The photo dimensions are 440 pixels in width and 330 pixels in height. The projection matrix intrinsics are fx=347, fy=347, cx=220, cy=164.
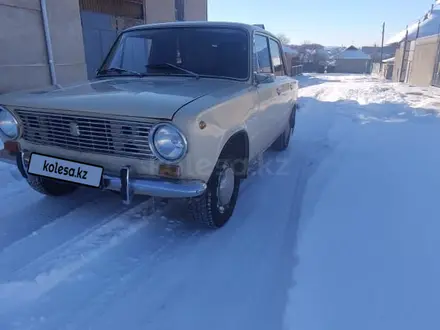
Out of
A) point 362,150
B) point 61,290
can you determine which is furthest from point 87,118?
point 362,150

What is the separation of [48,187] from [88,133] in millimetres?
1238

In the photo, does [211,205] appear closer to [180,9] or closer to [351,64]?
[180,9]

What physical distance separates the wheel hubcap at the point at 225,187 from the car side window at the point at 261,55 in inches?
47.1

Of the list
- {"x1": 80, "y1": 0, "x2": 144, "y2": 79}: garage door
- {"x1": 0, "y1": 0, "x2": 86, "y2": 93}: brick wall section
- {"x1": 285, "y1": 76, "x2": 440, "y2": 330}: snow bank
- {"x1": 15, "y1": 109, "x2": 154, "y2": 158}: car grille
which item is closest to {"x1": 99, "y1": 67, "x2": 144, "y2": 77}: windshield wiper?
{"x1": 15, "y1": 109, "x2": 154, "y2": 158}: car grille

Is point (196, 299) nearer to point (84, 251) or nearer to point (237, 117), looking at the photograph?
point (84, 251)

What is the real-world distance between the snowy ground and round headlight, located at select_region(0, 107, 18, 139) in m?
0.79

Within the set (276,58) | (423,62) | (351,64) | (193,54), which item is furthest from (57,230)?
(351,64)

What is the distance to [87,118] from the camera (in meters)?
2.60

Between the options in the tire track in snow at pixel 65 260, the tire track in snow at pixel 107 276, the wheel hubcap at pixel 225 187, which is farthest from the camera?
the wheel hubcap at pixel 225 187

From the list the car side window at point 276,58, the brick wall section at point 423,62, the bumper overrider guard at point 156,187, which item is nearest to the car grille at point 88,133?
the bumper overrider guard at point 156,187

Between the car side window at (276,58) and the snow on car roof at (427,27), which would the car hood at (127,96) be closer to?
the car side window at (276,58)

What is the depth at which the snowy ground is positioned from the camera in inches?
83.0

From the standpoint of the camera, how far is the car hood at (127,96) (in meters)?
2.46

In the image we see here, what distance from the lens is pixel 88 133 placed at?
8.79 ft
